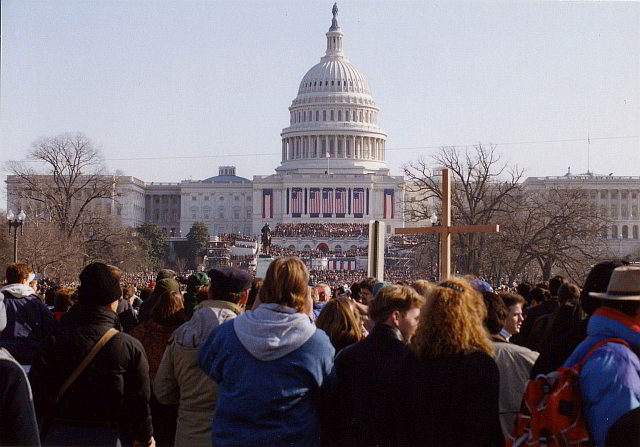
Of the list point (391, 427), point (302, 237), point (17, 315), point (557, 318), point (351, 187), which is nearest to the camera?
point (391, 427)

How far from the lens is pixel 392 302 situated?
22.4 ft

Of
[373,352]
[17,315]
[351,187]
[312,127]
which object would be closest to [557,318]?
[373,352]

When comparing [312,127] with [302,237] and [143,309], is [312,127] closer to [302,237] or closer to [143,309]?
[302,237]

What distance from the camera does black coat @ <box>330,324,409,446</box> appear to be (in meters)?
6.52

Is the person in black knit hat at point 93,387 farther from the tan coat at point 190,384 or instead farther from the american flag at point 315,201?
the american flag at point 315,201

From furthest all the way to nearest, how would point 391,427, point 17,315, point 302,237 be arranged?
point 302,237
point 17,315
point 391,427

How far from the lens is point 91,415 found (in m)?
6.98

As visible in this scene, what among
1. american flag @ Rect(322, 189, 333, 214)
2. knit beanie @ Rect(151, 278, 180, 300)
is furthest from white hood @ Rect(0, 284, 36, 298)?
american flag @ Rect(322, 189, 333, 214)

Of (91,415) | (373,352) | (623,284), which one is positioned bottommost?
(91,415)

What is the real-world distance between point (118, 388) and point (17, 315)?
2964mm

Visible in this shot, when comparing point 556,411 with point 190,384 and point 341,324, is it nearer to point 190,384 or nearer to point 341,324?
point 341,324

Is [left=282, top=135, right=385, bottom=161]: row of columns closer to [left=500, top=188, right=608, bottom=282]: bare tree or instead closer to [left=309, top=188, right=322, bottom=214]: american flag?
[left=309, top=188, right=322, bottom=214]: american flag

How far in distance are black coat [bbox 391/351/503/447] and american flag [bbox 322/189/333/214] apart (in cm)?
12327

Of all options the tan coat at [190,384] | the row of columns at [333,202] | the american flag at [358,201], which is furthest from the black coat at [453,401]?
the american flag at [358,201]
